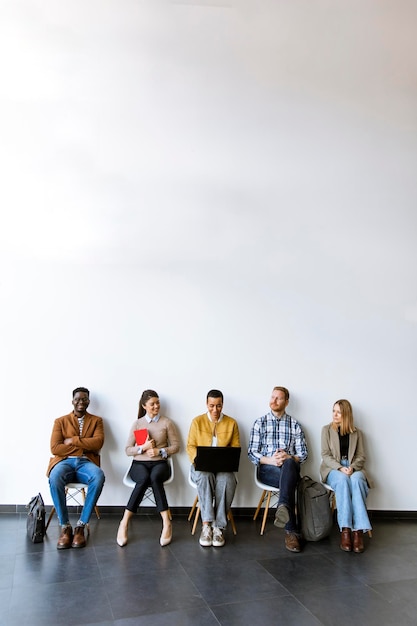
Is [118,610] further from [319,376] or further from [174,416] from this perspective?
[319,376]

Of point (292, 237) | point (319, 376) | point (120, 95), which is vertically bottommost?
point (319, 376)

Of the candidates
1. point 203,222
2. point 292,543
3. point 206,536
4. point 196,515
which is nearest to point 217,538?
point 206,536

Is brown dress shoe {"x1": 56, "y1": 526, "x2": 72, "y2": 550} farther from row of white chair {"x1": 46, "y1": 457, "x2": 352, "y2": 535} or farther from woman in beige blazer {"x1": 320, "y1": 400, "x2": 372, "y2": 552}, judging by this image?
woman in beige blazer {"x1": 320, "y1": 400, "x2": 372, "y2": 552}

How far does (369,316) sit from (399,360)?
1.78 ft

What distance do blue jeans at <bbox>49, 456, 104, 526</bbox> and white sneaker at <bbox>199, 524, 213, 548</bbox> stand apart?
2.92 ft

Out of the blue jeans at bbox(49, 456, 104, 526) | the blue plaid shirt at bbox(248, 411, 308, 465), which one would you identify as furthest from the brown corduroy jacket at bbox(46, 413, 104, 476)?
the blue plaid shirt at bbox(248, 411, 308, 465)

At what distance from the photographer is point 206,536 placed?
155 inches

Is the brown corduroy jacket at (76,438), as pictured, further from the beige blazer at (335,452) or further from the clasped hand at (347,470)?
the clasped hand at (347,470)

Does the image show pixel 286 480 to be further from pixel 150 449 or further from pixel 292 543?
pixel 150 449

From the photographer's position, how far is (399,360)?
5.13 metres

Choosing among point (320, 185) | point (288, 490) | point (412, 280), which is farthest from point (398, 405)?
point (320, 185)

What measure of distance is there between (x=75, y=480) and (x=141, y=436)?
25.6 inches

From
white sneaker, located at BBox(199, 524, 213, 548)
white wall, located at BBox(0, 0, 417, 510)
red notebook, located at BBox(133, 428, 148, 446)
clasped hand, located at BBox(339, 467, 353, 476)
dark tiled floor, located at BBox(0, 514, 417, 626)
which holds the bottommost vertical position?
dark tiled floor, located at BBox(0, 514, 417, 626)

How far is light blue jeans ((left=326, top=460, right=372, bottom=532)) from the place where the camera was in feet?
13.2
